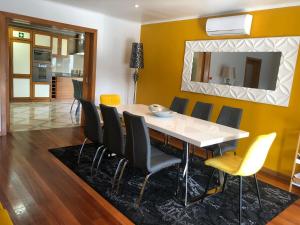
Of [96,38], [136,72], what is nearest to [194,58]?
[136,72]

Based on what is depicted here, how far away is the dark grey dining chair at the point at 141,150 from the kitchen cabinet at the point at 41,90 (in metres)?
6.39

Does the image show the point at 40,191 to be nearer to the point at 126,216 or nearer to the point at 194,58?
the point at 126,216

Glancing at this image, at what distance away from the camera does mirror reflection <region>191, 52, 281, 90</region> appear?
3.44 metres

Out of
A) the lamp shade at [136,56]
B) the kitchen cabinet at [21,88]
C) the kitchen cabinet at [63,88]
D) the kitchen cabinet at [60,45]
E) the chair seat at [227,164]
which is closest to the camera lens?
the chair seat at [227,164]

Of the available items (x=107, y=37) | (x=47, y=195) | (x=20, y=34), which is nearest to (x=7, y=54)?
(x=107, y=37)

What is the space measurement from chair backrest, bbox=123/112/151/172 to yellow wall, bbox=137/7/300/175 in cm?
209

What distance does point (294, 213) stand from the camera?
253 centimetres

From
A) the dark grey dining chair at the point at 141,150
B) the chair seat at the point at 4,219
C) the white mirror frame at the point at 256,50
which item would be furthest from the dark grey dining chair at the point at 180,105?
the chair seat at the point at 4,219

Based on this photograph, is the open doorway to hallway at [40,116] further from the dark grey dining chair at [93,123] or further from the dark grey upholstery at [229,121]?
the dark grey upholstery at [229,121]

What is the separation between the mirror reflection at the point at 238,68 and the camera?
11.3ft

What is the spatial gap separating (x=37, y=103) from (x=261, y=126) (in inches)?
256

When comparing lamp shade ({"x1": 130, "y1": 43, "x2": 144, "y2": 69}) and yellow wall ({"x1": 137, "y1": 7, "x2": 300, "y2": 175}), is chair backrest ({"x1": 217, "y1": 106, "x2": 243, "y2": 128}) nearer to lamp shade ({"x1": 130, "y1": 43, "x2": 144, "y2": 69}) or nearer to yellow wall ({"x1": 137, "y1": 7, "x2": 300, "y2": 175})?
yellow wall ({"x1": 137, "y1": 7, "x2": 300, "y2": 175})

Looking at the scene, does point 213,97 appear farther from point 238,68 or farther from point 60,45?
point 60,45

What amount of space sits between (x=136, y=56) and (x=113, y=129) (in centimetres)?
277
